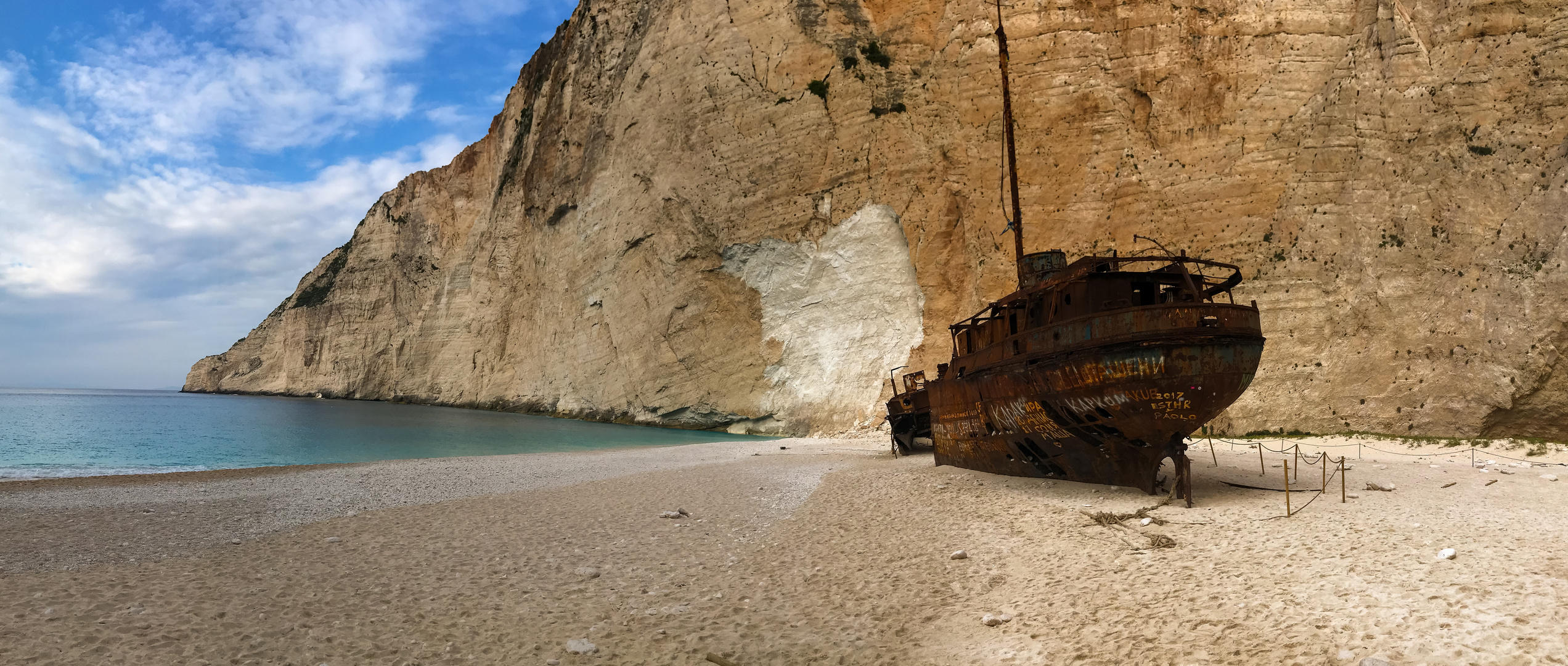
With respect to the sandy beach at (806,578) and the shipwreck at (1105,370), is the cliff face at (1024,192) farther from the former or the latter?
the shipwreck at (1105,370)

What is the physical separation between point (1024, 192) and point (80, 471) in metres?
30.4

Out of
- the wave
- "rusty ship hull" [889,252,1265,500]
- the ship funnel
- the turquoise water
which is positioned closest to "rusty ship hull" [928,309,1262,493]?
"rusty ship hull" [889,252,1265,500]

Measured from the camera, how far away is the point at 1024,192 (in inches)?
1141

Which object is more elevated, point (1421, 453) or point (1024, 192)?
point (1024, 192)

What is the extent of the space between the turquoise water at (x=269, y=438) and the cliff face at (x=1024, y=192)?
6305 millimetres

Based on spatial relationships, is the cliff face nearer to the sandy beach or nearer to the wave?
the sandy beach

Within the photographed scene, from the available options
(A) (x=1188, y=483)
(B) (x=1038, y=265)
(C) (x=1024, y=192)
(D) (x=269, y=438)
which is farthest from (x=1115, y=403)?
(D) (x=269, y=438)

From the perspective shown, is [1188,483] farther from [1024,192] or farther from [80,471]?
[80,471]

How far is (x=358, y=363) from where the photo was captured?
71.9 metres

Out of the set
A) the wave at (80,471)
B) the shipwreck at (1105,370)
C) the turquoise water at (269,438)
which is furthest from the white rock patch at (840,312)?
the wave at (80,471)

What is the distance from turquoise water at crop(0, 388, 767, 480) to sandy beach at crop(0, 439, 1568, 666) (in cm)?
1061

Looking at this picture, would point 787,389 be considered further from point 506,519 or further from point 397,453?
point 506,519

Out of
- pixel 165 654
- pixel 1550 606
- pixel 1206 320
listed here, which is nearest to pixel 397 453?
pixel 165 654

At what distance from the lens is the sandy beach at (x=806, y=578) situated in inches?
191
